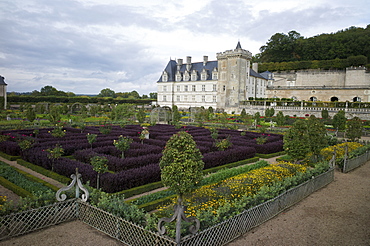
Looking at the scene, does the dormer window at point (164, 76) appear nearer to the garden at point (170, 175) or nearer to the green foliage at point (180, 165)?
the garden at point (170, 175)

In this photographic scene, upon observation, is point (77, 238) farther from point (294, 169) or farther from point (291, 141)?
point (291, 141)

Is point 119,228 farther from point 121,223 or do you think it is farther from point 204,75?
point 204,75

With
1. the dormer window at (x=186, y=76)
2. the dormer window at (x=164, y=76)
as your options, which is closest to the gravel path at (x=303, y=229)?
the dormer window at (x=186, y=76)

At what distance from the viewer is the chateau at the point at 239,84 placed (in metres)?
54.6

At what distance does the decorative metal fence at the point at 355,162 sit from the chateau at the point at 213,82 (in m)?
37.4

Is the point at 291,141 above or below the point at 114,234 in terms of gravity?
above

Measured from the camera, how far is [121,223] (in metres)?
6.43

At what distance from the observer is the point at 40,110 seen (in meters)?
45.8

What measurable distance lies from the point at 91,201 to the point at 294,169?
850 cm

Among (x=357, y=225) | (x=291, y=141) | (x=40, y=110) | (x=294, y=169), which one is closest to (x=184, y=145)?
(x=357, y=225)

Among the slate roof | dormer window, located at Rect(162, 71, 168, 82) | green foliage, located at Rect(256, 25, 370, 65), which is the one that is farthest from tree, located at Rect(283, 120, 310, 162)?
green foliage, located at Rect(256, 25, 370, 65)

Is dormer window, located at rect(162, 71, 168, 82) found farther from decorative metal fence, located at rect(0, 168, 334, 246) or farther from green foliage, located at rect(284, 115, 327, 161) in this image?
decorative metal fence, located at rect(0, 168, 334, 246)

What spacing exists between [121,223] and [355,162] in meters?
13.8

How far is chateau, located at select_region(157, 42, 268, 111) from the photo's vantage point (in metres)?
54.5
